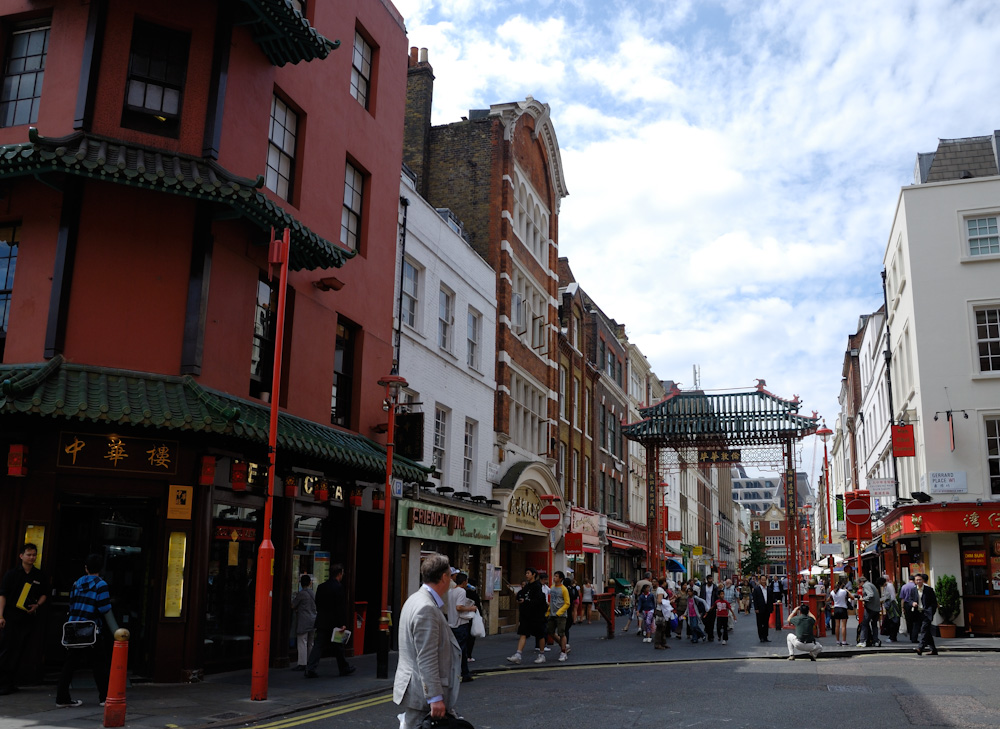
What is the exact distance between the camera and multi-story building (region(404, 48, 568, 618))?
29125 mm

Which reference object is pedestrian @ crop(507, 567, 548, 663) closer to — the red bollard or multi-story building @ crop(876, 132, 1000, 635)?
the red bollard

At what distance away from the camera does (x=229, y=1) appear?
1404cm

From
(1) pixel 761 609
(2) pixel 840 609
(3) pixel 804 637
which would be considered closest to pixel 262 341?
(3) pixel 804 637

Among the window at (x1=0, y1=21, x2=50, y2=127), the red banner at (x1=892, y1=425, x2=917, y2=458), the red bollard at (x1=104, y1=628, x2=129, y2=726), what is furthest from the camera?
the red banner at (x1=892, y1=425, x2=917, y2=458)

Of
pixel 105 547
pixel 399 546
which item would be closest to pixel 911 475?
pixel 399 546

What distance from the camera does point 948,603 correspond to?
23.4 meters

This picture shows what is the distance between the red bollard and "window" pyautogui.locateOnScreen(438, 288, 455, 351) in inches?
606

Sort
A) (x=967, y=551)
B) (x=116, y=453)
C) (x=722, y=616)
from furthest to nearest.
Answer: (x=967, y=551)
(x=722, y=616)
(x=116, y=453)

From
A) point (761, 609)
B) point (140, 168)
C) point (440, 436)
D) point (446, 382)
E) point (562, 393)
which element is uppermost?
point (562, 393)

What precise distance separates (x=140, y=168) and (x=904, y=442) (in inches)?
907

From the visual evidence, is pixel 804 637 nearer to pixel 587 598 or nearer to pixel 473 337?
pixel 587 598

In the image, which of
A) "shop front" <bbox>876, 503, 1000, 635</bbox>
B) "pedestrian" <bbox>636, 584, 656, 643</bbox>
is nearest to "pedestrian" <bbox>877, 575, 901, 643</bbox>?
"shop front" <bbox>876, 503, 1000, 635</bbox>

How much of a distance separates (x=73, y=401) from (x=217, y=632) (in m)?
4.69

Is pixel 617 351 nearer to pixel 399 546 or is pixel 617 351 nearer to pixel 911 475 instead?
pixel 911 475
